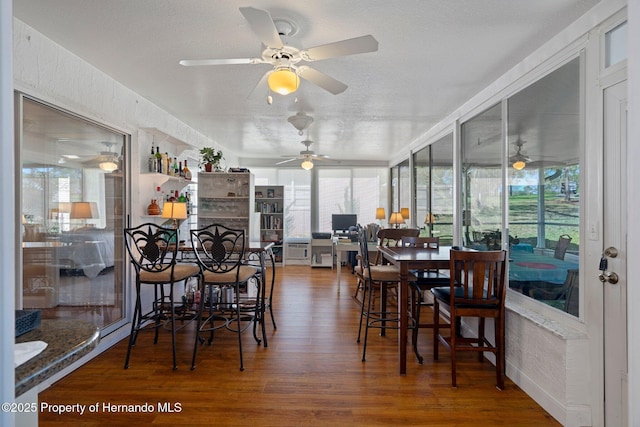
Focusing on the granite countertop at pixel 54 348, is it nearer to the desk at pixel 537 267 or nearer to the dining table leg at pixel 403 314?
the dining table leg at pixel 403 314

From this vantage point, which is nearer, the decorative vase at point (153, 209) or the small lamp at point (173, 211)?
the small lamp at point (173, 211)

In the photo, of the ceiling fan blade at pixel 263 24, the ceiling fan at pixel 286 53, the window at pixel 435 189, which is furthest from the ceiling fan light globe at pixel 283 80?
the window at pixel 435 189

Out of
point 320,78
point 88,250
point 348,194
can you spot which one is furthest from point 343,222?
point 320,78

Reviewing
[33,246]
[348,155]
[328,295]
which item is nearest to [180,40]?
[33,246]

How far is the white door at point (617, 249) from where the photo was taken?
70.9 inches

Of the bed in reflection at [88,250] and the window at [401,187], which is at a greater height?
the window at [401,187]

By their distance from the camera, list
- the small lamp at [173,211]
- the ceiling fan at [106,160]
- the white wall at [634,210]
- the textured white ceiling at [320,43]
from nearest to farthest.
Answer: the white wall at [634,210] → the textured white ceiling at [320,43] → the ceiling fan at [106,160] → the small lamp at [173,211]

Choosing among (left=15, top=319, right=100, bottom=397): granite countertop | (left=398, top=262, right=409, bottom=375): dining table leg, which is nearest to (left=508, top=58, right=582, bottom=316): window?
(left=398, top=262, right=409, bottom=375): dining table leg

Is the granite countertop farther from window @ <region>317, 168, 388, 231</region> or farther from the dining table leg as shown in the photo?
window @ <region>317, 168, 388, 231</region>

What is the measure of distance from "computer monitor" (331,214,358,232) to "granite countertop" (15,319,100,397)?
6.64 metres

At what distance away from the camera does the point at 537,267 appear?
2551mm

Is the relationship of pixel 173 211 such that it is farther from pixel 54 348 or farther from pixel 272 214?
pixel 272 214

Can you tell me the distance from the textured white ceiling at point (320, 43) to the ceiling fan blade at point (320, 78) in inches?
11.1

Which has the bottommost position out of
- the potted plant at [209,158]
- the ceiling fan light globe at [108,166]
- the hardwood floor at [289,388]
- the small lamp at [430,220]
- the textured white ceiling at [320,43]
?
the hardwood floor at [289,388]
